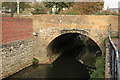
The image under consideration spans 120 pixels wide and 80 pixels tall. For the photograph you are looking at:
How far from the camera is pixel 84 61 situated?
1630 cm

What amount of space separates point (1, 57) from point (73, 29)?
6.17m

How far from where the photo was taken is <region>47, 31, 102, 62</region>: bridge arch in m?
15.7

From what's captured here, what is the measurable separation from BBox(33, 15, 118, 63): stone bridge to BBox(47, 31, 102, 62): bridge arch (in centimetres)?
49

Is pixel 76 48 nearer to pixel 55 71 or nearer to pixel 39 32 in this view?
pixel 39 32

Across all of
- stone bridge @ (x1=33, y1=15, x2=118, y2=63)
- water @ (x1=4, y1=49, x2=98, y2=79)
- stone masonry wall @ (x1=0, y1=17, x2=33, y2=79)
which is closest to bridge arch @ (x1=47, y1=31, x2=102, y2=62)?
stone bridge @ (x1=33, y1=15, x2=118, y2=63)

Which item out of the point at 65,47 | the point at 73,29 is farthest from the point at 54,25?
the point at 65,47

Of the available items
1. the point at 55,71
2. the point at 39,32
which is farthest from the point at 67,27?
the point at 55,71

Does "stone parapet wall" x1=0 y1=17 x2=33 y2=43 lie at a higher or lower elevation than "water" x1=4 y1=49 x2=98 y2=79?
higher

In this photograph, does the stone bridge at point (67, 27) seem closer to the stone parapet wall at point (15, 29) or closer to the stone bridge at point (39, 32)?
the stone bridge at point (39, 32)

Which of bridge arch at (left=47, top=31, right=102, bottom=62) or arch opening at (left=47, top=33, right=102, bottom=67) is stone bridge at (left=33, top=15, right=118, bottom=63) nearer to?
bridge arch at (left=47, top=31, right=102, bottom=62)

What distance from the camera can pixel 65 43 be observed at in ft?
70.7

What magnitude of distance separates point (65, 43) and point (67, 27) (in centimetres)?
753

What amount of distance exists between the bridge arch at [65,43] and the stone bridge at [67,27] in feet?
1.60

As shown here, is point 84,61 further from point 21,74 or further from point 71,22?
point 21,74
